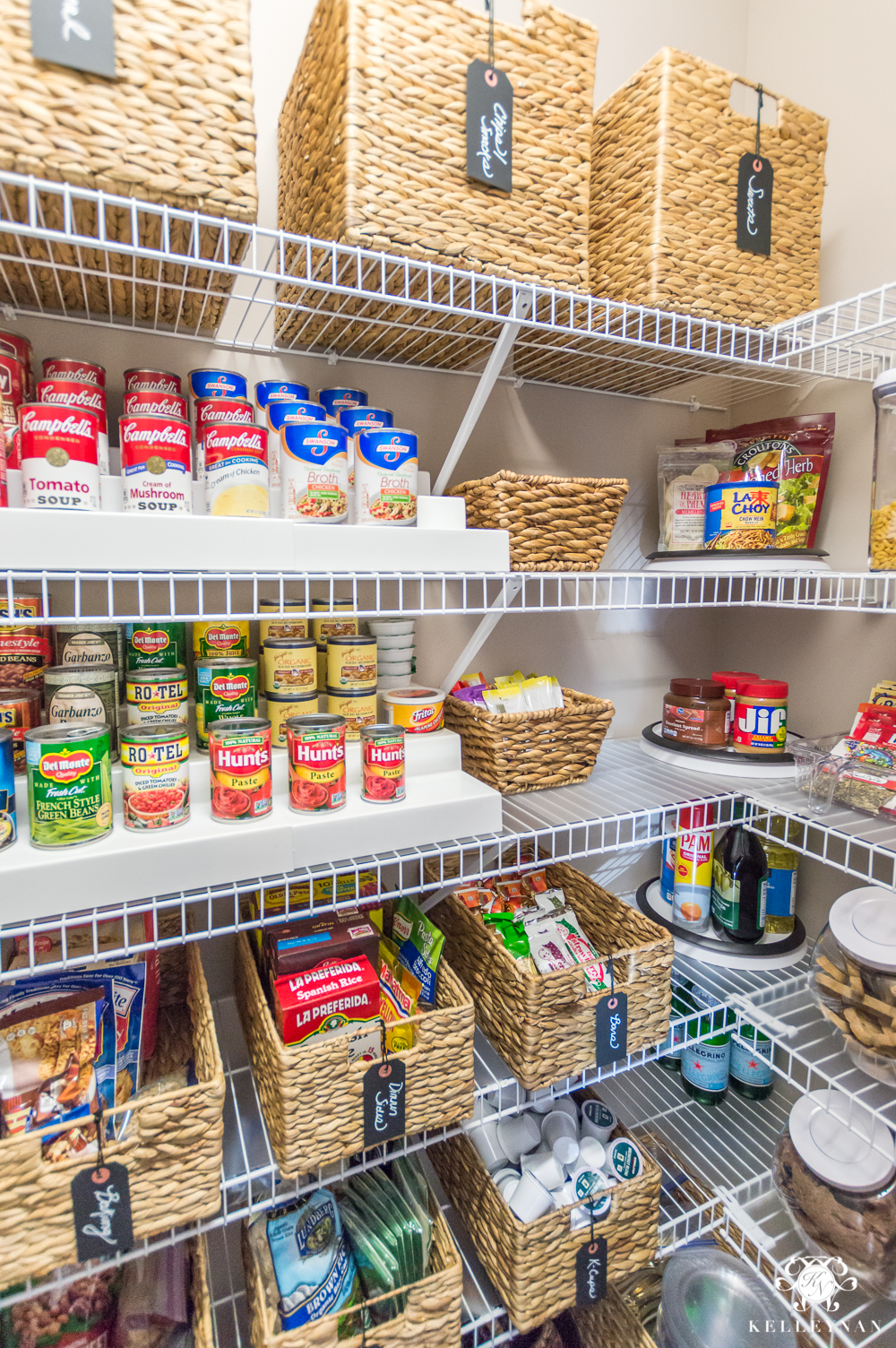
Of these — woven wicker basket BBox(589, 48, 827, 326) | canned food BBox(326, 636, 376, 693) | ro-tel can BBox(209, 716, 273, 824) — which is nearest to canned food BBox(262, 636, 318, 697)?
canned food BBox(326, 636, 376, 693)

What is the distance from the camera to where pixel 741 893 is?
4.57ft

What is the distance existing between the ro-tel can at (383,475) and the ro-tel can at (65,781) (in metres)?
0.45

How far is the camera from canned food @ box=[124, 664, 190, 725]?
0.91 meters

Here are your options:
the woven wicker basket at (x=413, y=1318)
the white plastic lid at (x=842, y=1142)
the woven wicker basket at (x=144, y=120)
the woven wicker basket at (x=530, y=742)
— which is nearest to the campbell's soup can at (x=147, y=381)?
the woven wicker basket at (x=144, y=120)

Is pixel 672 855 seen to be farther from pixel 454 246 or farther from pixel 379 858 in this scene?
pixel 454 246

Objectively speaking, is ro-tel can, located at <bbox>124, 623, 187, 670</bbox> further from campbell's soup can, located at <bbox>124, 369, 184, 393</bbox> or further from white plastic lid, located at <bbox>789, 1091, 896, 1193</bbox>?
white plastic lid, located at <bbox>789, 1091, 896, 1193</bbox>

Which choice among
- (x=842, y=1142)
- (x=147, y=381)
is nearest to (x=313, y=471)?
(x=147, y=381)

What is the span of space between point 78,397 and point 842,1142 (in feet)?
5.03

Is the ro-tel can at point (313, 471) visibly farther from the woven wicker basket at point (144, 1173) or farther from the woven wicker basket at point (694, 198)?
the woven wicker basket at point (144, 1173)

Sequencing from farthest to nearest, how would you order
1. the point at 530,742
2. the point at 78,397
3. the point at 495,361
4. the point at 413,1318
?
the point at 530,742 → the point at 495,361 → the point at 413,1318 → the point at 78,397

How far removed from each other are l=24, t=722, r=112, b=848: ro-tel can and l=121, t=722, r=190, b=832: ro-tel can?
0.03 meters

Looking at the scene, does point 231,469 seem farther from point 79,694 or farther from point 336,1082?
point 336,1082

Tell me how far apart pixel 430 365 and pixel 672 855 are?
1079 millimetres

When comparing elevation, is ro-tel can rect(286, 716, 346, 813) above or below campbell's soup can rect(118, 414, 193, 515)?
below
